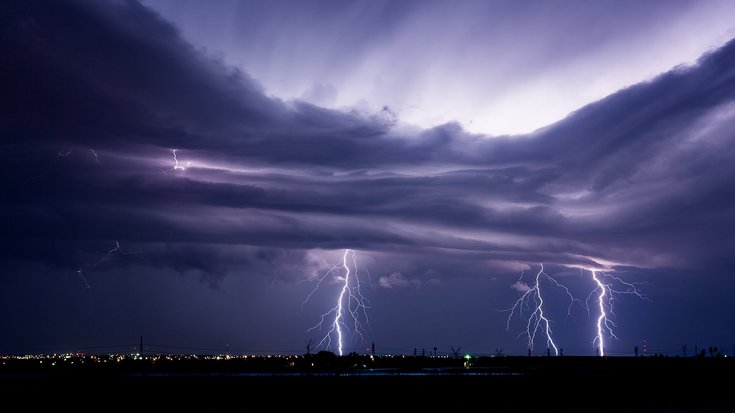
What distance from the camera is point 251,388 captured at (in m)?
66.3

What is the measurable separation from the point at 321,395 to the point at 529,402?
18.5 m

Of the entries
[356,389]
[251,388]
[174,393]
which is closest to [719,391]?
[356,389]

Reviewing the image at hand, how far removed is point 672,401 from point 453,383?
2367 centimetres

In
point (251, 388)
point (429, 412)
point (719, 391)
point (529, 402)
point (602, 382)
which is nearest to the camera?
point (429, 412)

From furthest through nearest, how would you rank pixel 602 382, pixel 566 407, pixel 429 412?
pixel 602 382 < pixel 566 407 < pixel 429 412

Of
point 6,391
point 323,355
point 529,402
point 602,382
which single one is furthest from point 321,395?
point 323,355

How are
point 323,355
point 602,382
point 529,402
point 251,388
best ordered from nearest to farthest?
point 529,402, point 251,388, point 602,382, point 323,355

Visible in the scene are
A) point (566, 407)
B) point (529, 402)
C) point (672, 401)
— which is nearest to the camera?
point (566, 407)

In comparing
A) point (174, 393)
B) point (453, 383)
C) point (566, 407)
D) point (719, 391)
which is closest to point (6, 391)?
point (174, 393)

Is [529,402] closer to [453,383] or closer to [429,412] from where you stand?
[429,412]

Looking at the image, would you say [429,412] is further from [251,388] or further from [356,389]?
[251,388]

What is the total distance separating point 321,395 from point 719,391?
43989mm

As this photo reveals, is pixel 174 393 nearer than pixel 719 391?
Yes

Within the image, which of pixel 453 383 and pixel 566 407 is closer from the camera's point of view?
pixel 566 407
